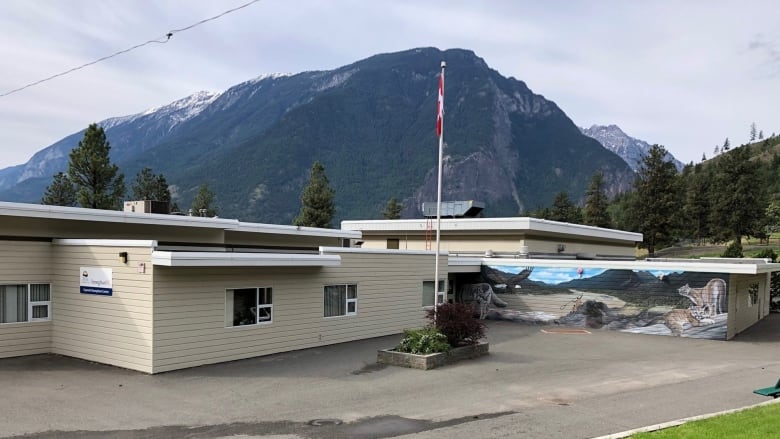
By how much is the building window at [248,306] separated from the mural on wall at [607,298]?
13.0m

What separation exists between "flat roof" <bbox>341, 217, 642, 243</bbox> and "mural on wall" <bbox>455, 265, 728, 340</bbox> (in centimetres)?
241

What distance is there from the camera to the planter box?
1531 cm

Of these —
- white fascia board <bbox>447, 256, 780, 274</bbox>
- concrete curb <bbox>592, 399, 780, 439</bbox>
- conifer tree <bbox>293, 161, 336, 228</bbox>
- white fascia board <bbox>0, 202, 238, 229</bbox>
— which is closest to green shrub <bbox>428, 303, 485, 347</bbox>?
concrete curb <bbox>592, 399, 780, 439</bbox>

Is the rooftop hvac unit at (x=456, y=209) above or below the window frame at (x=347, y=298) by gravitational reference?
above

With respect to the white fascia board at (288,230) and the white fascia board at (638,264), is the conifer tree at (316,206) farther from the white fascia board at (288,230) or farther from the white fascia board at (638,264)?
the white fascia board at (638,264)

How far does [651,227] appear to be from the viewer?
5838 cm

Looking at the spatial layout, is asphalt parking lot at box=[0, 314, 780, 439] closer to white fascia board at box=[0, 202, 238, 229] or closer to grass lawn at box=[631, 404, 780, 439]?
grass lawn at box=[631, 404, 780, 439]

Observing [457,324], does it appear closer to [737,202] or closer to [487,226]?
[487,226]

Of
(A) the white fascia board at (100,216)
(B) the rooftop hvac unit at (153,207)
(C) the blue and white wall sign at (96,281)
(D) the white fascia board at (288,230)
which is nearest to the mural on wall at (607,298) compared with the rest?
(D) the white fascia board at (288,230)

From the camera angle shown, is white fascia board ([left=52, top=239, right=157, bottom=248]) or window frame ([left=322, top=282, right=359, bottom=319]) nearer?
white fascia board ([left=52, top=239, right=157, bottom=248])

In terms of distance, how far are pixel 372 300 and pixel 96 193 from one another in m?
27.9

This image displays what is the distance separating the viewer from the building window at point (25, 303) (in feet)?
51.2

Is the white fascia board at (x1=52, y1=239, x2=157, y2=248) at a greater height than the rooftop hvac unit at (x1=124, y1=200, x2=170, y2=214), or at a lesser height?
lesser

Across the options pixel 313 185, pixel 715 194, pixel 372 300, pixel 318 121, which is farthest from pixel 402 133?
pixel 372 300
